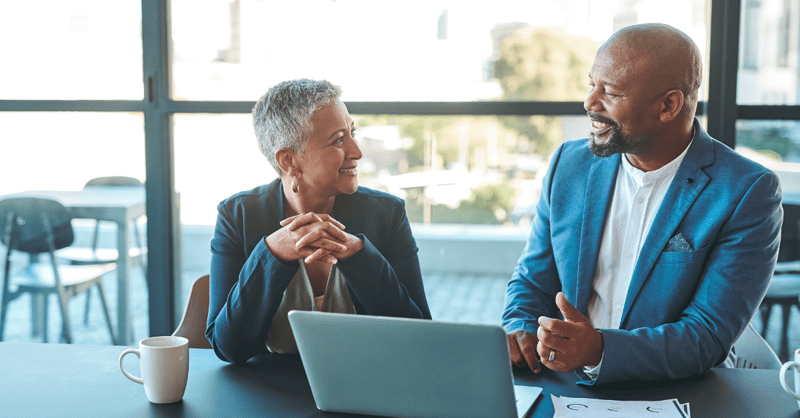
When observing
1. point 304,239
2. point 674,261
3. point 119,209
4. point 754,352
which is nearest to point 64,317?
point 119,209

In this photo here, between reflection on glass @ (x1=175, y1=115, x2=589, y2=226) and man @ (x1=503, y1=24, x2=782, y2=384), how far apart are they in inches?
30.2

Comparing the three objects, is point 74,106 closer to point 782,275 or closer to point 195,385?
point 195,385

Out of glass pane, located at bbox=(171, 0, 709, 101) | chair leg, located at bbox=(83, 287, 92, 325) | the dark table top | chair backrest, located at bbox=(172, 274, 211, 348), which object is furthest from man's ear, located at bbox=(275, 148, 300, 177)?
chair leg, located at bbox=(83, 287, 92, 325)

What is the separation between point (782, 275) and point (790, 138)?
1.82ft

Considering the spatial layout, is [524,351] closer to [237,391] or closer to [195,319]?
[237,391]

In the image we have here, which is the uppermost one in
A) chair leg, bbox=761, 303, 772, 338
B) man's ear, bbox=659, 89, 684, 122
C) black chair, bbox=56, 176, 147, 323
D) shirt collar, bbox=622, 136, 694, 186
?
man's ear, bbox=659, 89, 684, 122

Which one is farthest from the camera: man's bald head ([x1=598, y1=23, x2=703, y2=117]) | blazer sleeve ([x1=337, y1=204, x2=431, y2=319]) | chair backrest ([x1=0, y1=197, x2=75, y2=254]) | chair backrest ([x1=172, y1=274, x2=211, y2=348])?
chair backrest ([x1=0, y1=197, x2=75, y2=254])

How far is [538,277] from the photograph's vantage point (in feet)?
5.95

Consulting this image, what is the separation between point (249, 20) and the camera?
277 centimetres

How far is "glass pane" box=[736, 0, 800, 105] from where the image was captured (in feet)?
7.97

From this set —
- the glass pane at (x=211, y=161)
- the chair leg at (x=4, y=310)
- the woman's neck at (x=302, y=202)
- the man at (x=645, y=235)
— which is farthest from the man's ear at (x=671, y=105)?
the chair leg at (x=4, y=310)

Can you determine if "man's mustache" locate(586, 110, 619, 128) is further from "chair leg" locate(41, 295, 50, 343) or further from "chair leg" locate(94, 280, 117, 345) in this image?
"chair leg" locate(41, 295, 50, 343)

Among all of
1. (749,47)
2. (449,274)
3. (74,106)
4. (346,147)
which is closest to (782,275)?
(749,47)

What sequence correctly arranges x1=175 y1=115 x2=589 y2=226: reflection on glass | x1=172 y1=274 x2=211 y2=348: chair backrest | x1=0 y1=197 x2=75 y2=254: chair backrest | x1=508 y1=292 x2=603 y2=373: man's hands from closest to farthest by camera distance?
x1=508 y1=292 x2=603 y2=373: man's hands < x1=172 y1=274 x2=211 y2=348: chair backrest < x1=175 y1=115 x2=589 y2=226: reflection on glass < x1=0 y1=197 x2=75 y2=254: chair backrest
